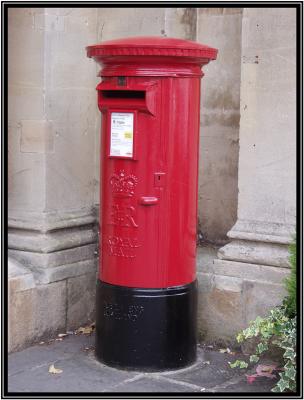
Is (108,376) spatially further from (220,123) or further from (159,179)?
(220,123)

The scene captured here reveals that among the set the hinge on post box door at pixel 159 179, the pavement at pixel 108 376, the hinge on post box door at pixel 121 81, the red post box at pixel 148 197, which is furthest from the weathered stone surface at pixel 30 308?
the hinge on post box door at pixel 121 81

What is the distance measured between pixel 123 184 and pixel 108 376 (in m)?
1.19

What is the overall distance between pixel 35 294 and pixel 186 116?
167cm

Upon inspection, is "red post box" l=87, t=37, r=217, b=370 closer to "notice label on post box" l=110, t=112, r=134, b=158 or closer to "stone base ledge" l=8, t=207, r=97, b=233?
"notice label on post box" l=110, t=112, r=134, b=158

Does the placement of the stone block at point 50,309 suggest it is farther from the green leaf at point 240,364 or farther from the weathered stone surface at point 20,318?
the green leaf at point 240,364

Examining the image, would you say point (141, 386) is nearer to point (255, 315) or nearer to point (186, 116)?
point (255, 315)

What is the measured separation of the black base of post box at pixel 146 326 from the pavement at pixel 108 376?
77 millimetres

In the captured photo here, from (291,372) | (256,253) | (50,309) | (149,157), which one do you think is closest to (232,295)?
(256,253)

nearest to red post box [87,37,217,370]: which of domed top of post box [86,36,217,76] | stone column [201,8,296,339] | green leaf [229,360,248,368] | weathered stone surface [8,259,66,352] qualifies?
domed top of post box [86,36,217,76]

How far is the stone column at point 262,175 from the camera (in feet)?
16.0

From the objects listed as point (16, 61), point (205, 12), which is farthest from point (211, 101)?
point (16, 61)

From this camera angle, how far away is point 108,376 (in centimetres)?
469

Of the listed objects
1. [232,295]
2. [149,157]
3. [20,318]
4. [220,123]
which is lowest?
[20,318]

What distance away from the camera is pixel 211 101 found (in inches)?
A: 217
